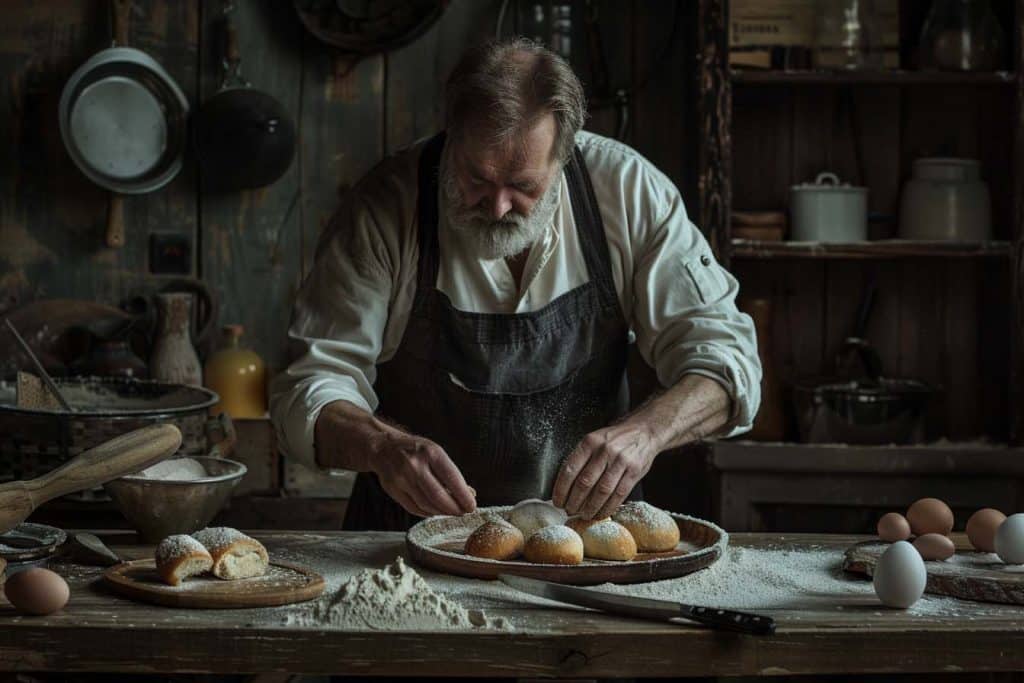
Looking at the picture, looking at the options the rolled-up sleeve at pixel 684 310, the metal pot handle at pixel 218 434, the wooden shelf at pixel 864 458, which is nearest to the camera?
the rolled-up sleeve at pixel 684 310

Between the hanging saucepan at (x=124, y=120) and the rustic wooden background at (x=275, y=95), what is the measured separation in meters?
0.08

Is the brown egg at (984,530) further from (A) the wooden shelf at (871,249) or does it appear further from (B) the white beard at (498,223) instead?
(A) the wooden shelf at (871,249)

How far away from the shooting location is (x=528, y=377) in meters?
2.60

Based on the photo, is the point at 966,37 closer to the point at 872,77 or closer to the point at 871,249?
the point at 872,77

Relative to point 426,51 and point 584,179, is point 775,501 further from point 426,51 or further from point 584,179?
point 426,51

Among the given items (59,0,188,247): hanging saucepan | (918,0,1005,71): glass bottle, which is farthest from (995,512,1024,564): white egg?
Result: (59,0,188,247): hanging saucepan

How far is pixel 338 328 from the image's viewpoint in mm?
2525

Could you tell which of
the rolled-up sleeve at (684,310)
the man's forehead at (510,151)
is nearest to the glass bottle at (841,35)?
the rolled-up sleeve at (684,310)

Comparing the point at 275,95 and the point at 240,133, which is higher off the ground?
the point at 275,95

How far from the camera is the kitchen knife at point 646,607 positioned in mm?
1675

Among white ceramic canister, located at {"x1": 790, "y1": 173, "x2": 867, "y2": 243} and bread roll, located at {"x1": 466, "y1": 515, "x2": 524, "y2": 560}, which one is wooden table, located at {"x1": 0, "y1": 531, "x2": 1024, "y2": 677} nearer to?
bread roll, located at {"x1": 466, "y1": 515, "x2": 524, "y2": 560}

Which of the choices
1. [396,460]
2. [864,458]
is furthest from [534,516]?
[864,458]

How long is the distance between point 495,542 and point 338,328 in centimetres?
70

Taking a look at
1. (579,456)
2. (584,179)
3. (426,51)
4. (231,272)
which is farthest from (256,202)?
(579,456)
